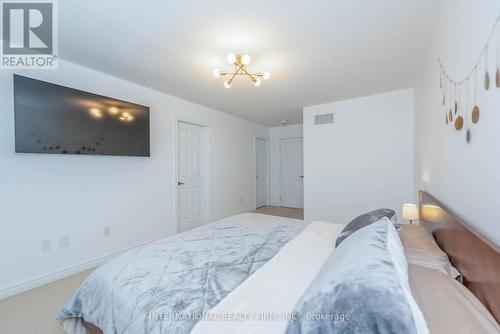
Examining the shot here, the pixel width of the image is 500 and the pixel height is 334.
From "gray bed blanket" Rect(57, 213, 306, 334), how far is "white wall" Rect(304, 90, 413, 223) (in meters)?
2.41

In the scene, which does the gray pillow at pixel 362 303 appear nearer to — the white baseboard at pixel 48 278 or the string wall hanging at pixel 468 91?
the string wall hanging at pixel 468 91

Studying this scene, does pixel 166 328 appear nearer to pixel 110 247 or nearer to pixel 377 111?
pixel 110 247

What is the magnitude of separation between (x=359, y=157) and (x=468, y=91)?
2713 mm

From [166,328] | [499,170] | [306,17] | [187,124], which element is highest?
[306,17]

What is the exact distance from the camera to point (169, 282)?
115cm

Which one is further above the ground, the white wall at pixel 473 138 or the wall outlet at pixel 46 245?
the white wall at pixel 473 138

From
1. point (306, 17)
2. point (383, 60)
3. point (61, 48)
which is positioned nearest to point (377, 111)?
point (383, 60)

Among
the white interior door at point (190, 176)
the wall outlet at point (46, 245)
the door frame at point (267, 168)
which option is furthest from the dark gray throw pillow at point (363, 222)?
the door frame at point (267, 168)

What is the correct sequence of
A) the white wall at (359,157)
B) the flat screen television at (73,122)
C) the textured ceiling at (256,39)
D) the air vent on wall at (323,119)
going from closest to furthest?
the textured ceiling at (256,39), the flat screen television at (73,122), the white wall at (359,157), the air vent on wall at (323,119)

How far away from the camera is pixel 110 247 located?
9.20 ft

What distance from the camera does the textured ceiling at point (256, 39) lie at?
5.30 feet

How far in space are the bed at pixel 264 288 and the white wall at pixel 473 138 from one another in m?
0.11

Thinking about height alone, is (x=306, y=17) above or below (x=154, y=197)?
above

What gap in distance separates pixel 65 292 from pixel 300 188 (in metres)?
4.97
